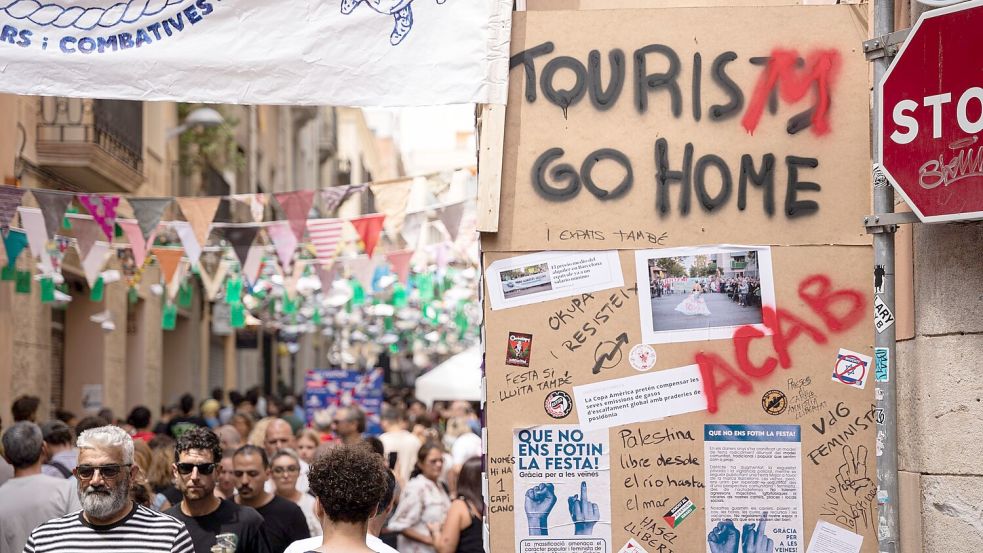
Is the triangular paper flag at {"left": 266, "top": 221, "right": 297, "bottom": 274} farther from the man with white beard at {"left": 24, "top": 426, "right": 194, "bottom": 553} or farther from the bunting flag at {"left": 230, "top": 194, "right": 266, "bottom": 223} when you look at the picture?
the man with white beard at {"left": 24, "top": 426, "right": 194, "bottom": 553}

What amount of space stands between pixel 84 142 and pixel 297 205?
5424mm

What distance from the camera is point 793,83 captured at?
4734 millimetres

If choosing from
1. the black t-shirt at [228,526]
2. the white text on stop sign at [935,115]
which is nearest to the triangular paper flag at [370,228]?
the black t-shirt at [228,526]

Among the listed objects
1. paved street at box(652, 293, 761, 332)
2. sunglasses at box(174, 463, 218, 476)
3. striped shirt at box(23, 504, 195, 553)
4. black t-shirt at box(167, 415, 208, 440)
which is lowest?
black t-shirt at box(167, 415, 208, 440)

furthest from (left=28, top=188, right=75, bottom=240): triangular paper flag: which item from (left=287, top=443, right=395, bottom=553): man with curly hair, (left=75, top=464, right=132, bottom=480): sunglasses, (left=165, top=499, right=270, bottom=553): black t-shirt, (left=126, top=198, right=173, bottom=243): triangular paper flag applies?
(left=287, top=443, right=395, bottom=553): man with curly hair

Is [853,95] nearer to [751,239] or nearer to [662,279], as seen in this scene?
[751,239]

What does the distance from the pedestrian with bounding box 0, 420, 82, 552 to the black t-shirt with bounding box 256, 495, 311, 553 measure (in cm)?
101

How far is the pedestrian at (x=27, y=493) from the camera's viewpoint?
720cm

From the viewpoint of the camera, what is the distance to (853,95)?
4730 mm

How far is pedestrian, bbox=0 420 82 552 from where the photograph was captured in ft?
23.6

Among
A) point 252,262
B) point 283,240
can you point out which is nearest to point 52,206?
point 283,240

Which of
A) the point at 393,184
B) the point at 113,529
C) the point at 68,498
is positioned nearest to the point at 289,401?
the point at 393,184

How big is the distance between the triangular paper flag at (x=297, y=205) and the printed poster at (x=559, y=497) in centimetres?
820

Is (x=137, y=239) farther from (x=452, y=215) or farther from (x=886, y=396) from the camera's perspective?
(x=886, y=396)
